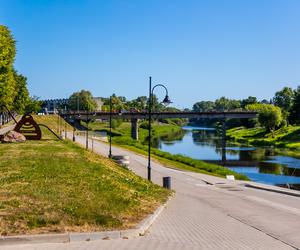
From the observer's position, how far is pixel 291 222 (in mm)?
15859

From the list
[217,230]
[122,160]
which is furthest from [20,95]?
[217,230]

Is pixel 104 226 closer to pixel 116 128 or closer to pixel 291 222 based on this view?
pixel 291 222

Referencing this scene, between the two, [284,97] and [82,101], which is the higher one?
[284,97]

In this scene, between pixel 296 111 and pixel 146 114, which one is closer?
pixel 146 114

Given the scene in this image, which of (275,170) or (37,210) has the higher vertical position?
(37,210)

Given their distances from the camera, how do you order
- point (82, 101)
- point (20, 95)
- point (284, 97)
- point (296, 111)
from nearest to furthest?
point (20, 95), point (296, 111), point (82, 101), point (284, 97)

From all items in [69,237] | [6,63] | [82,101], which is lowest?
[69,237]

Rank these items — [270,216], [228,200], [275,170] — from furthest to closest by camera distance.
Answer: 1. [275,170]
2. [228,200]
3. [270,216]

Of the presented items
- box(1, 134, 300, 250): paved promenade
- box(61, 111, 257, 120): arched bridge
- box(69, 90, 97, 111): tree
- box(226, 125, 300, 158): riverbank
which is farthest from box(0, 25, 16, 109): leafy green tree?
box(69, 90, 97, 111): tree

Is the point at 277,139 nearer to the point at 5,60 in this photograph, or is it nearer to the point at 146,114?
the point at 146,114

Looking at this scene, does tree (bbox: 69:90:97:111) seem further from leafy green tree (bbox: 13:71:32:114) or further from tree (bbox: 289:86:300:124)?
leafy green tree (bbox: 13:71:32:114)

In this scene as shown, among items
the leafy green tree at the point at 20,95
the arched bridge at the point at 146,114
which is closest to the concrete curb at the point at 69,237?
the leafy green tree at the point at 20,95

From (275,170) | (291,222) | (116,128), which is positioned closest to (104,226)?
(291,222)

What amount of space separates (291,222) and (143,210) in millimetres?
4769
